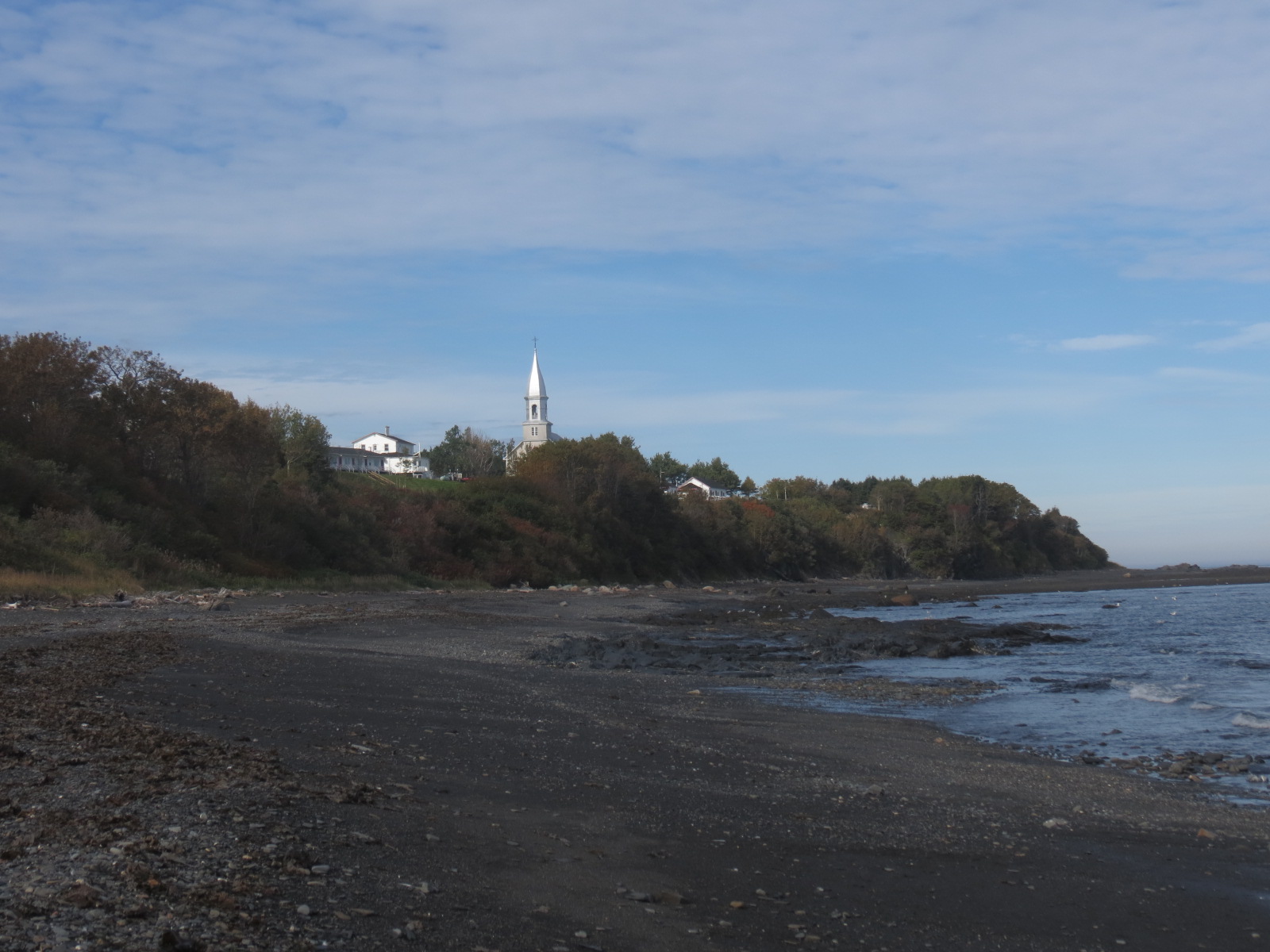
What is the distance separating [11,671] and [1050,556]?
14563 cm

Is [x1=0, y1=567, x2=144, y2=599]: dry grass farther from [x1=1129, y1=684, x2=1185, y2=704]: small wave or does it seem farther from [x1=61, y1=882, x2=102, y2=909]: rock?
[x1=1129, y1=684, x2=1185, y2=704]: small wave

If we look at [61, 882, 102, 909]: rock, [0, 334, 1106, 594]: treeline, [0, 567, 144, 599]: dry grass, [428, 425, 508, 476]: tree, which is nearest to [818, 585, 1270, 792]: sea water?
[61, 882, 102, 909]: rock

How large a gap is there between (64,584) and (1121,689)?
1037 inches

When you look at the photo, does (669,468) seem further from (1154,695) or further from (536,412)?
(1154,695)

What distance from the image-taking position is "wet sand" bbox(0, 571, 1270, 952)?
4.92 m

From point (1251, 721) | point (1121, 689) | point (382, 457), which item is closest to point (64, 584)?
point (1121, 689)

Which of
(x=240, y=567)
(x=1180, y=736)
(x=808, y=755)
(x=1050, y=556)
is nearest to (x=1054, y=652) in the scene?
(x=1180, y=736)

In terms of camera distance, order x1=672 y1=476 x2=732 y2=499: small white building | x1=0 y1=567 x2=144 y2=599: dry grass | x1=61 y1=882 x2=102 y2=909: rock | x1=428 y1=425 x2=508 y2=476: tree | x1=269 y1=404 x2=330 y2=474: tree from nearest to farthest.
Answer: x1=61 y1=882 x2=102 y2=909: rock < x1=0 y1=567 x2=144 y2=599: dry grass < x1=269 y1=404 x2=330 y2=474: tree < x1=428 y1=425 x2=508 y2=476: tree < x1=672 y1=476 x2=732 y2=499: small white building

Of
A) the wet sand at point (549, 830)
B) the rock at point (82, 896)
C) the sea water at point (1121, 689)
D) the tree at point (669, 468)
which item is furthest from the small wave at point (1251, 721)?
the tree at point (669, 468)

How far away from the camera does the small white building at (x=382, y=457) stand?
131250 millimetres

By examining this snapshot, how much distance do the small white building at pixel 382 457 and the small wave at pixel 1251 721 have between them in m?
109

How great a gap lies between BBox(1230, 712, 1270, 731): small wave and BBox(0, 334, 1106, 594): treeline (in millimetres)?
27569

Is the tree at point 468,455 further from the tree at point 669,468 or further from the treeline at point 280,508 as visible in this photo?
the tree at point 669,468

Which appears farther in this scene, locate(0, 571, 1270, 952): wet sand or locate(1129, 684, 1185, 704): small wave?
locate(1129, 684, 1185, 704): small wave
